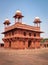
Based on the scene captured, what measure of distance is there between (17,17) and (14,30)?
12.1ft

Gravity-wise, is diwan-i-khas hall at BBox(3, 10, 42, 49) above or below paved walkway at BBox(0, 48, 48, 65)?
above

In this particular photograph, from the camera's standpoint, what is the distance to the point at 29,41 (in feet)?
104

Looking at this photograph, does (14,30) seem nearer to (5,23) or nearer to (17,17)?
(17,17)

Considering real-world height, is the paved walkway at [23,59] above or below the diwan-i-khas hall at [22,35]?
below

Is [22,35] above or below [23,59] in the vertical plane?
above

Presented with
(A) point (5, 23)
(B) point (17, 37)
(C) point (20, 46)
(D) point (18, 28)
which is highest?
(A) point (5, 23)

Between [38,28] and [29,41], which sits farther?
[38,28]

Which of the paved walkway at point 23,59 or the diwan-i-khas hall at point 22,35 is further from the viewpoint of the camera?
the diwan-i-khas hall at point 22,35

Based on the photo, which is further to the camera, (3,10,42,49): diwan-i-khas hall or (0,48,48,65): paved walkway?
(3,10,42,49): diwan-i-khas hall

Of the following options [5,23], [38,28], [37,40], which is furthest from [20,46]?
[5,23]

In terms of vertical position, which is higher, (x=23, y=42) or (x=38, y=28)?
(x=38, y=28)

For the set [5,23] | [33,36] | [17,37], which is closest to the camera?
[17,37]

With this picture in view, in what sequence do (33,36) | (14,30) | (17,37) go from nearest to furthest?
(17,37), (14,30), (33,36)

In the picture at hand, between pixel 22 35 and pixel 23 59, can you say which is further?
pixel 22 35
